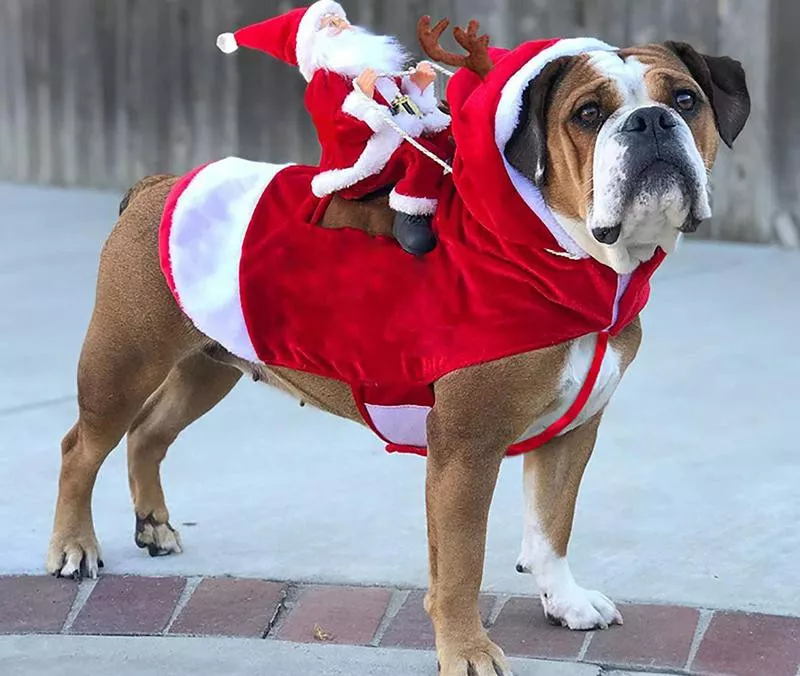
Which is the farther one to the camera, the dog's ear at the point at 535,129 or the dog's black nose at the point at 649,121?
the dog's ear at the point at 535,129

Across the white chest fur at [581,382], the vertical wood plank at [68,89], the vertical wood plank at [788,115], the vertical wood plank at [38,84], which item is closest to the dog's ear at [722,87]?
the white chest fur at [581,382]

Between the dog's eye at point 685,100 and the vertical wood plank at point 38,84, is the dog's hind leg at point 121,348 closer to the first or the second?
the dog's eye at point 685,100

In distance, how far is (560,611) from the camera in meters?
3.57

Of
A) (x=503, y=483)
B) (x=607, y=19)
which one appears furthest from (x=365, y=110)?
(x=607, y=19)

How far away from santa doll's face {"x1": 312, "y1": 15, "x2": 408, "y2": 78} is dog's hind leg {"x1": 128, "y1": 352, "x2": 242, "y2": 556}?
1004 millimetres

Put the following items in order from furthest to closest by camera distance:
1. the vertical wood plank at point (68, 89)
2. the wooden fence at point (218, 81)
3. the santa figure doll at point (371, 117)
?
the vertical wood plank at point (68, 89) → the wooden fence at point (218, 81) → the santa figure doll at point (371, 117)

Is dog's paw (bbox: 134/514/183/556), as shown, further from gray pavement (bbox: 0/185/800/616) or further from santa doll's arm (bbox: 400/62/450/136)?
santa doll's arm (bbox: 400/62/450/136)

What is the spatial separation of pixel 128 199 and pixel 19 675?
4.62ft

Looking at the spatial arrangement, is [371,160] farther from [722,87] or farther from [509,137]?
[722,87]

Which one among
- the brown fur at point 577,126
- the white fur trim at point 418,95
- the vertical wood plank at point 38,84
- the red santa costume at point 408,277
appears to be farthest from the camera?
the vertical wood plank at point 38,84

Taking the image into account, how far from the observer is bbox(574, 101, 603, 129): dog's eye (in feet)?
10.0

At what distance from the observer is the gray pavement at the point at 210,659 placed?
3365mm

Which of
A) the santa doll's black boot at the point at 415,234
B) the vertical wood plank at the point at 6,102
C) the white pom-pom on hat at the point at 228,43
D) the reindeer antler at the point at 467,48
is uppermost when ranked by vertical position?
the reindeer antler at the point at 467,48

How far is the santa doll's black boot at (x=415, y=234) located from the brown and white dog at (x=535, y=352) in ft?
0.36
